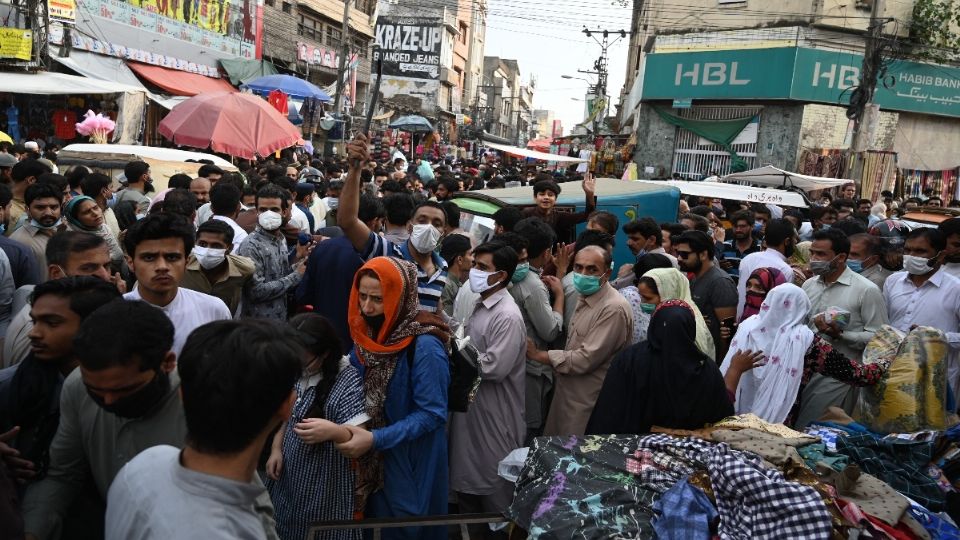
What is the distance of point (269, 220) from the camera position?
4.57m

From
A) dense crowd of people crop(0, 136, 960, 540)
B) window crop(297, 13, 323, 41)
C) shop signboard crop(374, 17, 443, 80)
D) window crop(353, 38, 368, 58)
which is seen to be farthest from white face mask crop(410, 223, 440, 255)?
shop signboard crop(374, 17, 443, 80)

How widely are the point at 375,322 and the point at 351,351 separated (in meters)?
0.55

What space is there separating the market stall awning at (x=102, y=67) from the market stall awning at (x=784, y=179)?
524 inches

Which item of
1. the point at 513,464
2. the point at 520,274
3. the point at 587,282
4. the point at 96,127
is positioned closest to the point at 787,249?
the point at 587,282

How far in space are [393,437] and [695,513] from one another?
3.73 feet

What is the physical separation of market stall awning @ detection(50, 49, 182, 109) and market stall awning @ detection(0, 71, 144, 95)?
3.33ft

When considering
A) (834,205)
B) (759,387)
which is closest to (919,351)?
(759,387)

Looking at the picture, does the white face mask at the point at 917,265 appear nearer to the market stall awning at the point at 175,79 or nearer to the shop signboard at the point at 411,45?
the market stall awning at the point at 175,79

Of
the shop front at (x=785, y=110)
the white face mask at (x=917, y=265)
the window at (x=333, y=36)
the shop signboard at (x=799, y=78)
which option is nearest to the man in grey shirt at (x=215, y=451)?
the white face mask at (x=917, y=265)

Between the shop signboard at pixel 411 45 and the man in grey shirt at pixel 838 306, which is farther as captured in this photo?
the shop signboard at pixel 411 45

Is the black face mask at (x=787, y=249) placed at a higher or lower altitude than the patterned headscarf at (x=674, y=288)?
higher

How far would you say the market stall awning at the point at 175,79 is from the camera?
18.7 metres

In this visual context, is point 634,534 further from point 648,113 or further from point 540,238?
point 648,113

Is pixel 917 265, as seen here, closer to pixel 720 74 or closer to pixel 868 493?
pixel 868 493
